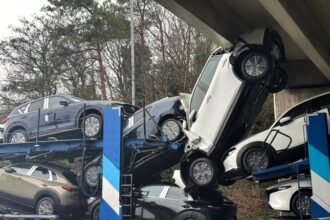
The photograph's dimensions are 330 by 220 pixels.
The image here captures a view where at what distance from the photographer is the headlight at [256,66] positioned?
8164 mm

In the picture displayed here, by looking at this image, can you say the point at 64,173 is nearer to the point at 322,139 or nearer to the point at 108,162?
the point at 108,162

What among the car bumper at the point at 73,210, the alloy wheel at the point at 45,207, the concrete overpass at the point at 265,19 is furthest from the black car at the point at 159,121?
the alloy wheel at the point at 45,207

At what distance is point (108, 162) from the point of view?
787 cm

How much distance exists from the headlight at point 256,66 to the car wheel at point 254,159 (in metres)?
1.24

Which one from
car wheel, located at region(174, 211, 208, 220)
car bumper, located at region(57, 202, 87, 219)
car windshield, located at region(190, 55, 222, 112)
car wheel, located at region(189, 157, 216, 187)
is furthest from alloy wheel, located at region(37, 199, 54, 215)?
car windshield, located at region(190, 55, 222, 112)

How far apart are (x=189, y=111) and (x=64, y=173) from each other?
10.1 ft

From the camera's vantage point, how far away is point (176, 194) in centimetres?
912

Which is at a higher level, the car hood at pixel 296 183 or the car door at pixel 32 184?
the car door at pixel 32 184

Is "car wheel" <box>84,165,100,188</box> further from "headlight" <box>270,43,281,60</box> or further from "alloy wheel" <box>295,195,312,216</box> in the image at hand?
"headlight" <box>270,43,281,60</box>

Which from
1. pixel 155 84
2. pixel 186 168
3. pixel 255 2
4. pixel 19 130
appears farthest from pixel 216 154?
pixel 155 84

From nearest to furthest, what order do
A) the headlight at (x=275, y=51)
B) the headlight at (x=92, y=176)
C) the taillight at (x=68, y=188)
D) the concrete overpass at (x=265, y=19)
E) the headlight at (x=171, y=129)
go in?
the concrete overpass at (x=265, y=19)
the headlight at (x=275, y=51)
the headlight at (x=92, y=176)
the headlight at (x=171, y=129)
the taillight at (x=68, y=188)

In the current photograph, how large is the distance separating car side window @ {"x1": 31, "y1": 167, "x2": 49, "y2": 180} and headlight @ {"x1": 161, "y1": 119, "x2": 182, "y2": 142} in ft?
8.86

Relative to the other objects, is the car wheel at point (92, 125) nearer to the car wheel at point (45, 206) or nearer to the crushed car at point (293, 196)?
the car wheel at point (45, 206)

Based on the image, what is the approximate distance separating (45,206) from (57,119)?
1822 mm
